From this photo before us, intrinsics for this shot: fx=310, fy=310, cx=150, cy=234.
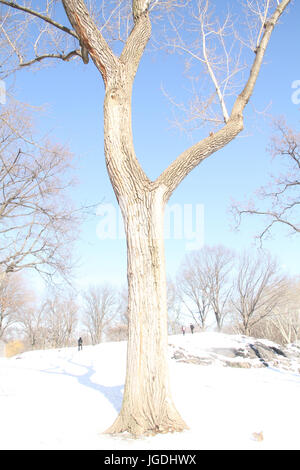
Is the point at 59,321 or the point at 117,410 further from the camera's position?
the point at 59,321

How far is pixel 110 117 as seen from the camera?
437 centimetres

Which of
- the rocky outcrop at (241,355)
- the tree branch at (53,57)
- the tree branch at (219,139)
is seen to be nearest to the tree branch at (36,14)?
the tree branch at (53,57)

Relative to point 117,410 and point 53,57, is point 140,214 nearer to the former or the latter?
point 117,410

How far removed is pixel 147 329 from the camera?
3.75m

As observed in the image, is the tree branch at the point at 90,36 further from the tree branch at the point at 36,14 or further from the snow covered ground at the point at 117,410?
the snow covered ground at the point at 117,410

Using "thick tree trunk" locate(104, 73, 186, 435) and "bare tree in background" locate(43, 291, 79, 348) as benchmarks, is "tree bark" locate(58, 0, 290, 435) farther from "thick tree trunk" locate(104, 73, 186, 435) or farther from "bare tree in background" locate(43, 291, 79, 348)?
"bare tree in background" locate(43, 291, 79, 348)

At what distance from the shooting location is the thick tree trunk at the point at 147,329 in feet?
11.8

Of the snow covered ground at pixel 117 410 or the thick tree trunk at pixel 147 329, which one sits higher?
the thick tree trunk at pixel 147 329

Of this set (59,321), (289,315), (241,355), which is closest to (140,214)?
(241,355)

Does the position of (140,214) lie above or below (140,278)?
above

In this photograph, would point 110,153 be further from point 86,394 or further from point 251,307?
point 251,307

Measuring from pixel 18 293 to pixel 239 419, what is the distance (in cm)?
3030

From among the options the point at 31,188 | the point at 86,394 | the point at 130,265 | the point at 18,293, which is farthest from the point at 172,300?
the point at 130,265

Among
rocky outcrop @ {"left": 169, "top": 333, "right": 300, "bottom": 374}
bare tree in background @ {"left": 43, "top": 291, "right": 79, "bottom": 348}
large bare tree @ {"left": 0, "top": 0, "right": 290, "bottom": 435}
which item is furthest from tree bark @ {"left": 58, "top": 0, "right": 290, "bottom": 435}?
bare tree in background @ {"left": 43, "top": 291, "right": 79, "bottom": 348}
